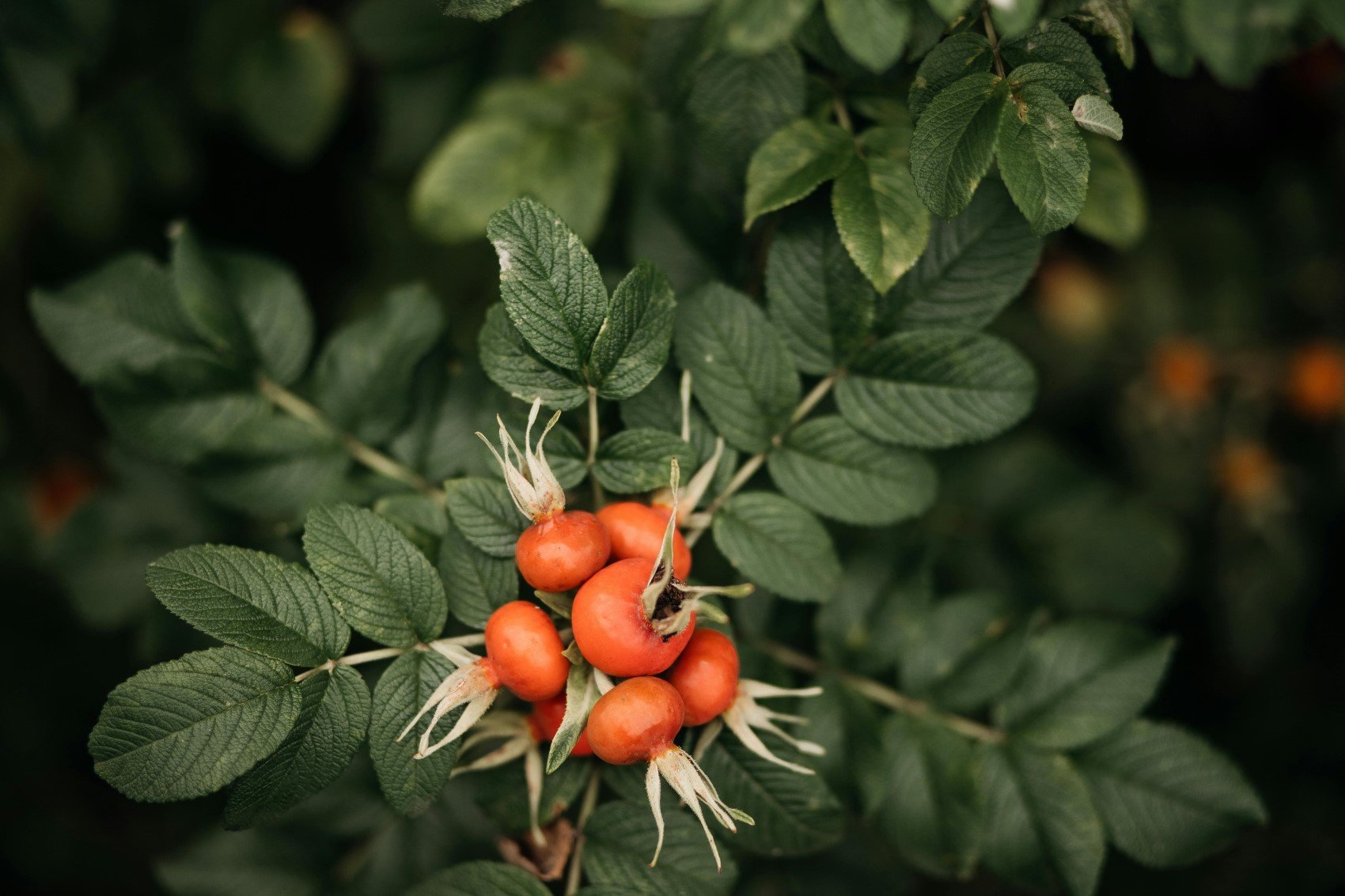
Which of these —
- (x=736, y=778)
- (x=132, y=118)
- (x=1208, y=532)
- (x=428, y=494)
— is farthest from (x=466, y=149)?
(x=1208, y=532)

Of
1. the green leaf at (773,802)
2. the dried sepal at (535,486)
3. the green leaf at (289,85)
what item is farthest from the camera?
the green leaf at (289,85)

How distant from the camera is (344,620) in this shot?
1387 millimetres

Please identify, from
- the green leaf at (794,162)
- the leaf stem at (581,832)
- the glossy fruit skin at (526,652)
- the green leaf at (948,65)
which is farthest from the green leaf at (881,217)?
the leaf stem at (581,832)

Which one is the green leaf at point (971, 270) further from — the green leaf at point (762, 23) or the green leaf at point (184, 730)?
the green leaf at point (184, 730)

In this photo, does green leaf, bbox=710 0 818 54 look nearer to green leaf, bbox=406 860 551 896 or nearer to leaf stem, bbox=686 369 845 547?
leaf stem, bbox=686 369 845 547

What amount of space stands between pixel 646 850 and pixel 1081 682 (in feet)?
3.00

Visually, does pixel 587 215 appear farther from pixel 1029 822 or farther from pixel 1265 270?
pixel 1265 270

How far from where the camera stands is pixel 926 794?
1.77m

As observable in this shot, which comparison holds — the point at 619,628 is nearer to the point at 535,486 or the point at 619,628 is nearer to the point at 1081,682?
the point at 535,486

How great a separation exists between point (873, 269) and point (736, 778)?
856 millimetres

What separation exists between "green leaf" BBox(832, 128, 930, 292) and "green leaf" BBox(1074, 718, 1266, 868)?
41.0 inches

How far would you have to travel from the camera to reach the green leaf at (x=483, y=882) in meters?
1.46

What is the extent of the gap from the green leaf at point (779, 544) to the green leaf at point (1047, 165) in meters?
0.58

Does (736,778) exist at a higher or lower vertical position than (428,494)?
lower
